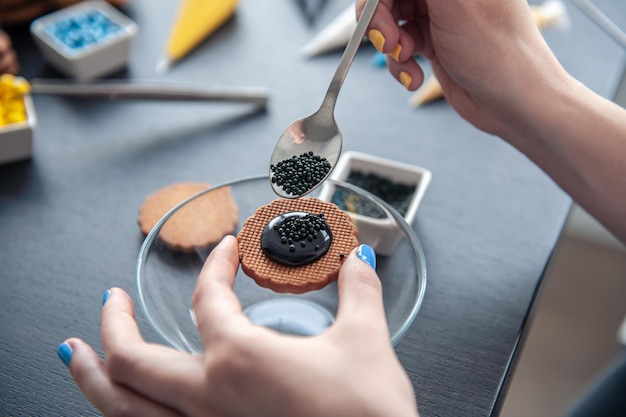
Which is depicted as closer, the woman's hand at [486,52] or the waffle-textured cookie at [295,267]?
the waffle-textured cookie at [295,267]

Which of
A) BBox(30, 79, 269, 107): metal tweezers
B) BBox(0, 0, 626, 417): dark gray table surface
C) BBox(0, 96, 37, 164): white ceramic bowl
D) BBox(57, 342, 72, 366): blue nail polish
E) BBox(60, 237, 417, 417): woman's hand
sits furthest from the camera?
BBox(30, 79, 269, 107): metal tweezers

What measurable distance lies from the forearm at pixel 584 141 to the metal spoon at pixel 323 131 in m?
0.21

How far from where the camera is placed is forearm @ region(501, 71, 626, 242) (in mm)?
774

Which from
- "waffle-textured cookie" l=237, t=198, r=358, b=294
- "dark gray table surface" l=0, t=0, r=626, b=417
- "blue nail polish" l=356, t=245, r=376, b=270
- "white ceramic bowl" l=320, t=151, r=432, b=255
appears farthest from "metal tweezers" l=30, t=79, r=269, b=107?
"blue nail polish" l=356, t=245, r=376, b=270

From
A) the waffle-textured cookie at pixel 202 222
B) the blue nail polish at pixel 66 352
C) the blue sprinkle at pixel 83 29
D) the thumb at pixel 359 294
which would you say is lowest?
the blue sprinkle at pixel 83 29

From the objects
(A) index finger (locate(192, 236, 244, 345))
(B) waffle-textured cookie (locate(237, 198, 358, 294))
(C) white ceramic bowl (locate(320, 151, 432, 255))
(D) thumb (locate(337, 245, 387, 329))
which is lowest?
(C) white ceramic bowl (locate(320, 151, 432, 255))

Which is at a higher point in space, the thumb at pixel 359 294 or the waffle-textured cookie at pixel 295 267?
the thumb at pixel 359 294

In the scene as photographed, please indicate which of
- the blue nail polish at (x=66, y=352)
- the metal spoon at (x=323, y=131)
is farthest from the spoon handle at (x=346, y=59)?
the blue nail polish at (x=66, y=352)

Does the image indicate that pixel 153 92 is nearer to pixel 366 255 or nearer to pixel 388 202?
pixel 388 202

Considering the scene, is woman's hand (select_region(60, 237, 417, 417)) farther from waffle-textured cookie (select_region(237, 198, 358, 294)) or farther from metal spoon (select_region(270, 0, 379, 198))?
metal spoon (select_region(270, 0, 379, 198))

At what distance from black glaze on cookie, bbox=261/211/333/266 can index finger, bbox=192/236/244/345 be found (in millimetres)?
48

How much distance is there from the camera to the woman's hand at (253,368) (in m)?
0.48

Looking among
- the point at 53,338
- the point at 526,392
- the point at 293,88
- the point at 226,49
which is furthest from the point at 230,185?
the point at 526,392

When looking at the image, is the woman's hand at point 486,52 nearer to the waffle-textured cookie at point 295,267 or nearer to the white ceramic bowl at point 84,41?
the waffle-textured cookie at point 295,267
